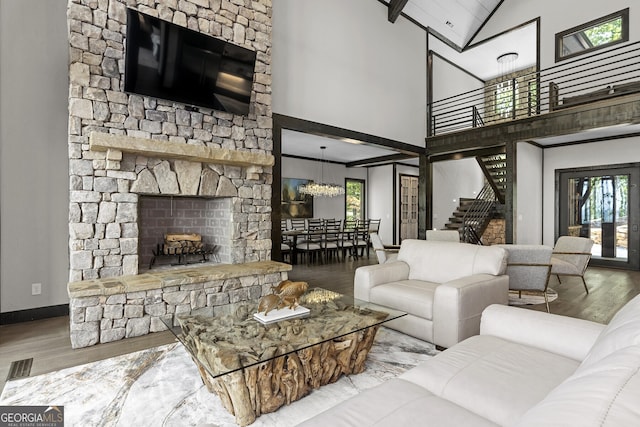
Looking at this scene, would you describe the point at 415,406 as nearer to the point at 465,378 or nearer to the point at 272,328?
the point at 465,378

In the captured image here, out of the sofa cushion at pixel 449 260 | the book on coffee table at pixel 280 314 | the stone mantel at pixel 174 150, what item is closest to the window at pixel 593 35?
the sofa cushion at pixel 449 260

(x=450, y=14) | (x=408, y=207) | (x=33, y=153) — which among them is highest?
(x=450, y=14)

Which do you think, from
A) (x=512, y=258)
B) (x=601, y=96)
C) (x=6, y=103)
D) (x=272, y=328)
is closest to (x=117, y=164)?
(x=6, y=103)

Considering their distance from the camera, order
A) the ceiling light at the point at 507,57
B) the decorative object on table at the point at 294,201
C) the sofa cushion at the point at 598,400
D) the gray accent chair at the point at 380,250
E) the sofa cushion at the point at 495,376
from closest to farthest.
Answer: the sofa cushion at the point at 598,400 → the sofa cushion at the point at 495,376 → the gray accent chair at the point at 380,250 → the ceiling light at the point at 507,57 → the decorative object on table at the point at 294,201

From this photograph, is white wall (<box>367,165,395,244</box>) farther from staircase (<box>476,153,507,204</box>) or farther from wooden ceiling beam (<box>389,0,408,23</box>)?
wooden ceiling beam (<box>389,0,408,23</box>)

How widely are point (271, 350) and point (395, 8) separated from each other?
21.7 ft

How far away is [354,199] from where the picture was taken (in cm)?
1114

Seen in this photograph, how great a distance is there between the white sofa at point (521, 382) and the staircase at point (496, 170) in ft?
23.6

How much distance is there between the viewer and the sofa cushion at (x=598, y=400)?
62 cm

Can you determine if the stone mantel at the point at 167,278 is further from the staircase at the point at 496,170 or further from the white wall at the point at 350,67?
the staircase at the point at 496,170

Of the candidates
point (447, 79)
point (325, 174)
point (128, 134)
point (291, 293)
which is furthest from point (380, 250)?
point (447, 79)

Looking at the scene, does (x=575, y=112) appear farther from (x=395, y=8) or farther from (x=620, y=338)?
(x=620, y=338)

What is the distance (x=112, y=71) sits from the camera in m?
3.44

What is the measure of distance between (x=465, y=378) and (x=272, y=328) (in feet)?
3.78
